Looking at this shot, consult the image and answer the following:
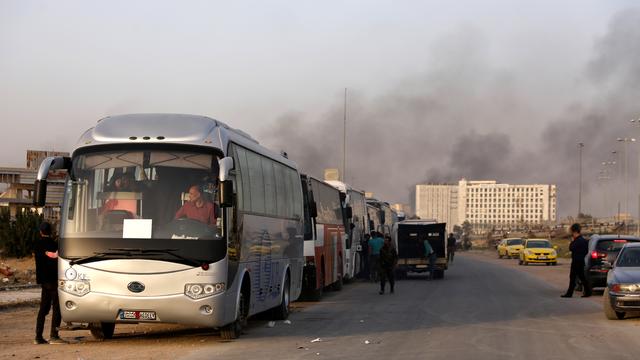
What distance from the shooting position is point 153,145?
14383 mm

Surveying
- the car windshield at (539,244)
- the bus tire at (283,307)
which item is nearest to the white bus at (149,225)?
the bus tire at (283,307)

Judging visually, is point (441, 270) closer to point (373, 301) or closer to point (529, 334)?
point (373, 301)

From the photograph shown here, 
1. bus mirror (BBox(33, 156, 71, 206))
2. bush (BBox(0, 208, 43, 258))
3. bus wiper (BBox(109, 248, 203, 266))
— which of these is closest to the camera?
bus mirror (BBox(33, 156, 71, 206))

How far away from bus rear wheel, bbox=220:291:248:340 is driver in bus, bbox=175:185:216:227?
1766 mm

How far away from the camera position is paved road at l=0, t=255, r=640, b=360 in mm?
13367

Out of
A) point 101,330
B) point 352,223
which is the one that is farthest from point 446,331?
point 352,223

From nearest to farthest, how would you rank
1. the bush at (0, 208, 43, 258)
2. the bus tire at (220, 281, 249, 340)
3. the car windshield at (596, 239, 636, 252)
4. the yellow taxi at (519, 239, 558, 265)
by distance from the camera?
the bus tire at (220, 281, 249, 340) < the car windshield at (596, 239, 636, 252) < the bush at (0, 208, 43, 258) < the yellow taxi at (519, 239, 558, 265)

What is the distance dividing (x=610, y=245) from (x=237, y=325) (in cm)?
1532

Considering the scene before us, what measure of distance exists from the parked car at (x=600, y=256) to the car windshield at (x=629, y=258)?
5.91 meters

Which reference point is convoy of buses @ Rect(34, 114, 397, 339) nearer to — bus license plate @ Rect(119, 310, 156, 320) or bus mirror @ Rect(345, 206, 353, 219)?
bus license plate @ Rect(119, 310, 156, 320)

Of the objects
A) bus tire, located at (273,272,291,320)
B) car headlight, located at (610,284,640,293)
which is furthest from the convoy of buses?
car headlight, located at (610,284,640,293)

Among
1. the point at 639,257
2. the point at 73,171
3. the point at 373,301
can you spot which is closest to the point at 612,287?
the point at 639,257

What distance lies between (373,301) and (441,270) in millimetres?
14280

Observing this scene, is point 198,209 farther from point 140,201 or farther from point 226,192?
point 140,201
